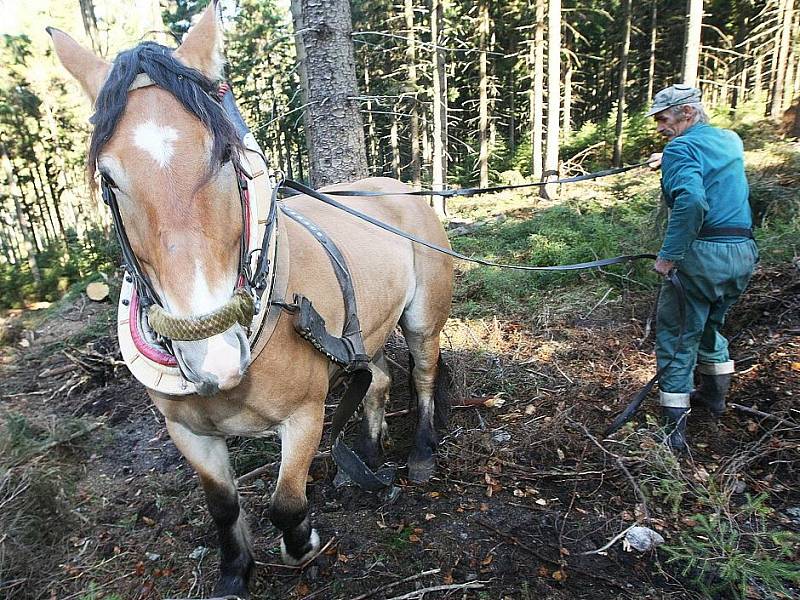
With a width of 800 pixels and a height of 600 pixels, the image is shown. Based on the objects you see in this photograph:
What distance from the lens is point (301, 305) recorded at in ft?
6.49

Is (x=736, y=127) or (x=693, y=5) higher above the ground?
(x=693, y=5)

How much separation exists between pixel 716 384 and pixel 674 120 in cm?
186

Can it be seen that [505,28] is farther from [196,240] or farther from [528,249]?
[196,240]

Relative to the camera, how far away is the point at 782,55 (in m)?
15.5

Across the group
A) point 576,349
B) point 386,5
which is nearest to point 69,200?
point 386,5

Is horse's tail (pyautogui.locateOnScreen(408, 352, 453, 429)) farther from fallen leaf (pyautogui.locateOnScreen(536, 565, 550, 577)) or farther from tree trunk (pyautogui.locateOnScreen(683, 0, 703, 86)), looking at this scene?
tree trunk (pyautogui.locateOnScreen(683, 0, 703, 86))

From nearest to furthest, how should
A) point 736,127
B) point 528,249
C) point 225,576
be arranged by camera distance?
point 225,576 < point 528,249 < point 736,127

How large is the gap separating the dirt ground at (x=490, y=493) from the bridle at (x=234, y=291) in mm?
1596

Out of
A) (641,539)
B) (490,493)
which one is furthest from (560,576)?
(490,493)

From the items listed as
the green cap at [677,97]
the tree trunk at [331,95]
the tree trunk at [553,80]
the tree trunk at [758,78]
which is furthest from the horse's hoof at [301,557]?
the tree trunk at [758,78]

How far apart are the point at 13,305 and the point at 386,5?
19071mm

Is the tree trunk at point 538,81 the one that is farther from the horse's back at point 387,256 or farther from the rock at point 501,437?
the rock at point 501,437

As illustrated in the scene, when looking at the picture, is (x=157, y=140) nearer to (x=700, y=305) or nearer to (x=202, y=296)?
(x=202, y=296)

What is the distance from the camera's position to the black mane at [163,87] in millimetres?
1403
